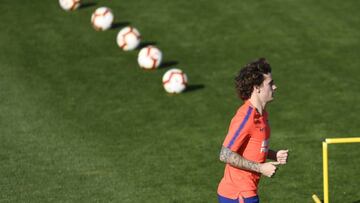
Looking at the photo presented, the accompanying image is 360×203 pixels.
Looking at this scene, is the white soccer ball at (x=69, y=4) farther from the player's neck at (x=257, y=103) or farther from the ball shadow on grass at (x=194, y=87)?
the player's neck at (x=257, y=103)

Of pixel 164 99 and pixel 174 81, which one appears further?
pixel 174 81

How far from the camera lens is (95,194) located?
1512cm

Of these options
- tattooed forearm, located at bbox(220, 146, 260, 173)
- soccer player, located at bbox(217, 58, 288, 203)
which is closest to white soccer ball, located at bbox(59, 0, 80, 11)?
soccer player, located at bbox(217, 58, 288, 203)

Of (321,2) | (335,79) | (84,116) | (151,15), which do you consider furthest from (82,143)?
(321,2)

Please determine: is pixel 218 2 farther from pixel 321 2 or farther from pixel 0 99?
pixel 0 99

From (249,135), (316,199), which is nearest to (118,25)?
(316,199)

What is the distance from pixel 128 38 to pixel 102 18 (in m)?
1.46

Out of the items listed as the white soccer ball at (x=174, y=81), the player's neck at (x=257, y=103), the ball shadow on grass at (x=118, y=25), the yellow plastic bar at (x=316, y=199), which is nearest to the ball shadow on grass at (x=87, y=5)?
the ball shadow on grass at (x=118, y=25)

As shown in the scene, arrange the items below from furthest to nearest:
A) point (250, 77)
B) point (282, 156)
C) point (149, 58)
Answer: point (149, 58) < point (250, 77) < point (282, 156)

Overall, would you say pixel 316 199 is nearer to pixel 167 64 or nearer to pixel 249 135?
pixel 249 135

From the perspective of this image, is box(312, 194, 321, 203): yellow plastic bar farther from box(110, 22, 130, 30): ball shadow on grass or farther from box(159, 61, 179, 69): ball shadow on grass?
box(110, 22, 130, 30): ball shadow on grass

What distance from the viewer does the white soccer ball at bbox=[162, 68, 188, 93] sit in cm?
2028

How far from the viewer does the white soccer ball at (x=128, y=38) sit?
22828 millimetres

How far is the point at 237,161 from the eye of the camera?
1052 centimetres
